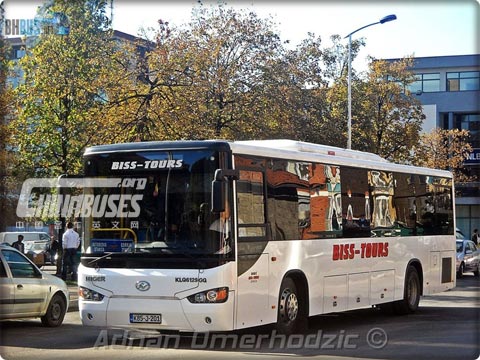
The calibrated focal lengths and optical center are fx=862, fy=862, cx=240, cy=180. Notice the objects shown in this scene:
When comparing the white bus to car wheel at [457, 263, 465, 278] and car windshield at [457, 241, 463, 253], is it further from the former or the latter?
car windshield at [457, 241, 463, 253]

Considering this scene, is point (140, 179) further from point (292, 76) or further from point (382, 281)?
point (292, 76)

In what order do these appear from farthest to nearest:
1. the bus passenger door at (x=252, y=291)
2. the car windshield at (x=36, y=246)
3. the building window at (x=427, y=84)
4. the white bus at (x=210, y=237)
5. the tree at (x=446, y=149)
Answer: the building window at (x=427, y=84), the tree at (x=446, y=149), the car windshield at (x=36, y=246), the bus passenger door at (x=252, y=291), the white bus at (x=210, y=237)

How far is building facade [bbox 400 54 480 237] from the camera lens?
2817 inches

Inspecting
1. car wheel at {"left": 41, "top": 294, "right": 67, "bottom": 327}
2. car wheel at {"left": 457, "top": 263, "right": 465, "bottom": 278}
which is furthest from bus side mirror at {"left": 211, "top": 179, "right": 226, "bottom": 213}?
car wheel at {"left": 457, "top": 263, "right": 465, "bottom": 278}

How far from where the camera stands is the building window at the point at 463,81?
239ft

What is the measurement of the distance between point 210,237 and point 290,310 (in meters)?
2.36

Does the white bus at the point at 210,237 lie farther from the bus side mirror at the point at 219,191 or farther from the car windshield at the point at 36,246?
the car windshield at the point at 36,246

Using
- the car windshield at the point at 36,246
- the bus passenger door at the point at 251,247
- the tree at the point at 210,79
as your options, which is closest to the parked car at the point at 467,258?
the tree at the point at 210,79

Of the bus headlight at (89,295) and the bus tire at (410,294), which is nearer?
the bus headlight at (89,295)

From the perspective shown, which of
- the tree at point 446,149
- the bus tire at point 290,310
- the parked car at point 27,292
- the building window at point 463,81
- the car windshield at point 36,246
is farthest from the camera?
the building window at point 463,81

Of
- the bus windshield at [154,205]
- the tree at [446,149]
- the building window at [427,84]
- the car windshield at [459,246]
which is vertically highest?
the building window at [427,84]

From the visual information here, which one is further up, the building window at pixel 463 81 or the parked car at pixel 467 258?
the building window at pixel 463 81

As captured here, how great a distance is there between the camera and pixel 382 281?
17531 millimetres

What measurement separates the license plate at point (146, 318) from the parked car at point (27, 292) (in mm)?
3499
